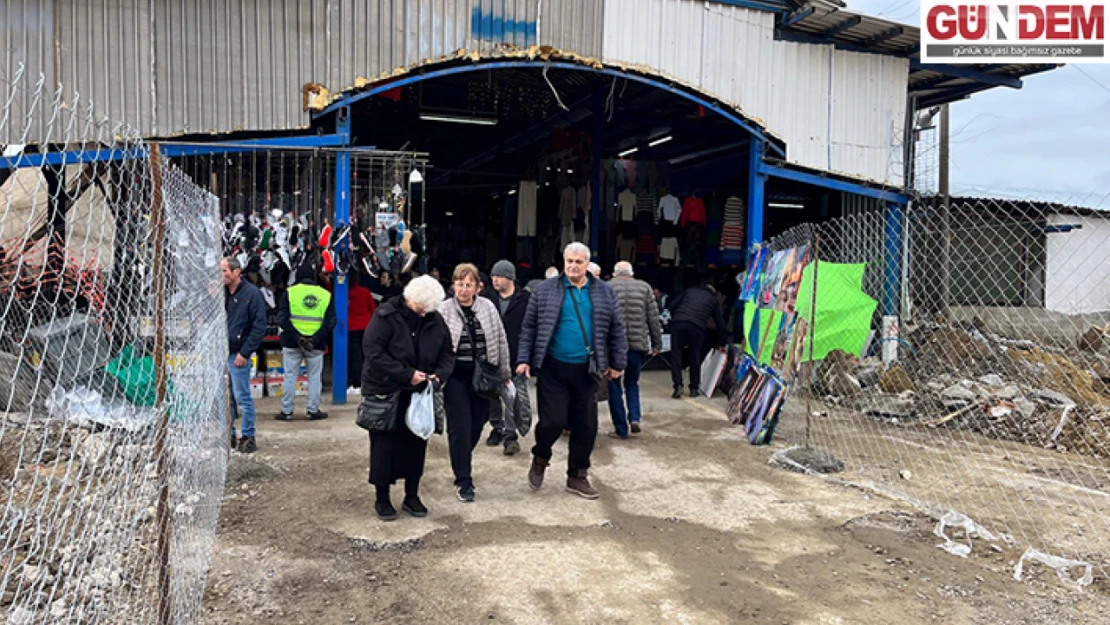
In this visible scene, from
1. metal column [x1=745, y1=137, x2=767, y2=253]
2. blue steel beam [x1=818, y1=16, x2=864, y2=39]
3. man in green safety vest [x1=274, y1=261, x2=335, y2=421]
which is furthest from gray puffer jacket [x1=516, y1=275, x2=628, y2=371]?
blue steel beam [x1=818, y1=16, x2=864, y2=39]

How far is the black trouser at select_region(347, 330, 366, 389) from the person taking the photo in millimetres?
9602

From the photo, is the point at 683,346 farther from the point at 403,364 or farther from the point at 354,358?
the point at 403,364

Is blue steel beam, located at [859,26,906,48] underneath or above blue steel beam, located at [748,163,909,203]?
above

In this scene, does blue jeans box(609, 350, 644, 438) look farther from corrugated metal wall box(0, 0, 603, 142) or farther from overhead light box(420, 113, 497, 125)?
overhead light box(420, 113, 497, 125)

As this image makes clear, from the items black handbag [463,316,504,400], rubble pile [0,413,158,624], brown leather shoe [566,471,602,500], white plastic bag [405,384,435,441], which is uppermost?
black handbag [463,316,504,400]

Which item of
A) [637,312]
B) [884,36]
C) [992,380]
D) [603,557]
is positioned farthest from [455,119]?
[603,557]

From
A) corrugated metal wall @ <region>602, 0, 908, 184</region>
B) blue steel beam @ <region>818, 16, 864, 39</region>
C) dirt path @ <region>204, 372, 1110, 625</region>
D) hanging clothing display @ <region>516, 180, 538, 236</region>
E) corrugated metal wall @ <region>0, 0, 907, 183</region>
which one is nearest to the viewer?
dirt path @ <region>204, 372, 1110, 625</region>

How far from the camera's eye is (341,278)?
8.76 meters

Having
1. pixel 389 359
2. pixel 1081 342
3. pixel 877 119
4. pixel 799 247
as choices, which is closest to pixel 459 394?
pixel 389 359

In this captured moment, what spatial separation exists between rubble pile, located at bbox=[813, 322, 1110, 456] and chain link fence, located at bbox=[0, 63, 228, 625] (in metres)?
7.60

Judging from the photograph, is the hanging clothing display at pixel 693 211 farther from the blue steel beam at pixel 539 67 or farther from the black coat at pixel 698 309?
the black coat at pixel 698 309

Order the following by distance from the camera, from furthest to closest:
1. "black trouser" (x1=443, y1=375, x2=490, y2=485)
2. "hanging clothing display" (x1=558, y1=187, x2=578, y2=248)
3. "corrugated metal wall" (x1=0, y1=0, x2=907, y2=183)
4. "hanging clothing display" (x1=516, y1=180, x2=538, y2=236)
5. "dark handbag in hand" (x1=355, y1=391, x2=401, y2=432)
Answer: "hanging clothing display" (x1=516, y1=180, x2=538, y2=236) → "hanging clothing display" (x1=558, y1=187, x2=578, y2=248) → "corrugated metal wall" (x1=0, y1=0, x2=907, y2=183) → "black trouser" (x1=443, y1=375, x2=490, y2=485) → "dark handbag in hand" (x1=355, y1=391, x2=401, y2=432)

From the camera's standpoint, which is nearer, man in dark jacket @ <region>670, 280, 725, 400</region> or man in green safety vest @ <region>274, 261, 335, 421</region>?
man in green safety vest @ <region>274, 261, 335, 421</region>

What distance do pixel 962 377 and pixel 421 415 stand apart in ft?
28.5
